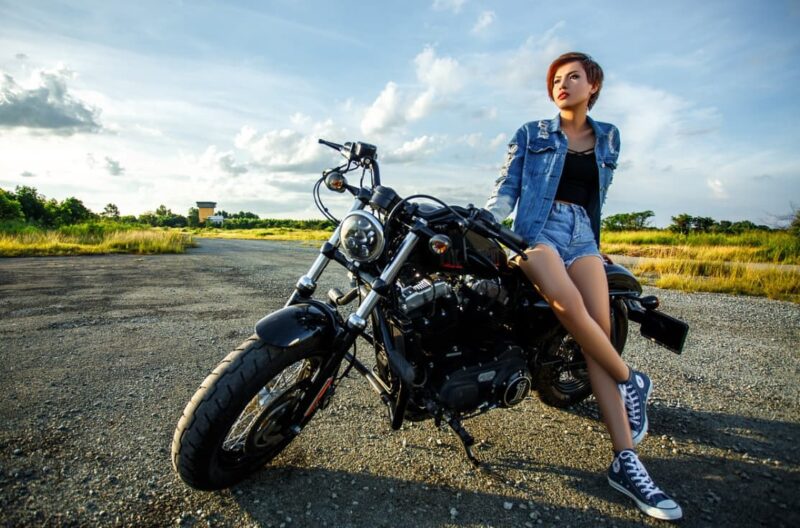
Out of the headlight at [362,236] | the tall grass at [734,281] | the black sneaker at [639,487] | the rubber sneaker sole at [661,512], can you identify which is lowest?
the rubber sneaker sole at [661,512]

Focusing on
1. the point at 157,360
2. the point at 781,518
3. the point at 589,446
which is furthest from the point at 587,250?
the point at 157,360

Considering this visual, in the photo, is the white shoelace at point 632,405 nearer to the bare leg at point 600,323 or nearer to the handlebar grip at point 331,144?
the bare leg at point 600,323

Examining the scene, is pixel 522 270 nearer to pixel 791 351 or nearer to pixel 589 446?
pixel 589 446

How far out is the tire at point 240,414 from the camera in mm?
1860

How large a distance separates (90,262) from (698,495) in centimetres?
1428

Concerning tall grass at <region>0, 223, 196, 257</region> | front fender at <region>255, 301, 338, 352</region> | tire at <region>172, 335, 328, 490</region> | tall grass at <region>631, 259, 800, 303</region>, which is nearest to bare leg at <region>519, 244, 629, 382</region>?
front fender at <region>255, 301, 338, 352</region>

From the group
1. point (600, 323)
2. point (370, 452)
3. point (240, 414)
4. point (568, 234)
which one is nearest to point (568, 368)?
point (600, 323)

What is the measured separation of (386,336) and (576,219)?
1438 mm

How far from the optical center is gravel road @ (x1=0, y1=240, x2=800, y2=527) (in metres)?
A: 2.02

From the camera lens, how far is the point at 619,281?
2908 mm

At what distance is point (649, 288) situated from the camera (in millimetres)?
9328

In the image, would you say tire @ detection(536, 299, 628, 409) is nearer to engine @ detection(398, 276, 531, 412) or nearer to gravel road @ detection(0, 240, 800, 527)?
gravel road @ detection(0, 240, 800, 527)

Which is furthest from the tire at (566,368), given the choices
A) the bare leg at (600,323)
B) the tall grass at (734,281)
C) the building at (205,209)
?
the building at (205,209)

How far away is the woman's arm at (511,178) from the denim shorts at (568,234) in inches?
10.2
